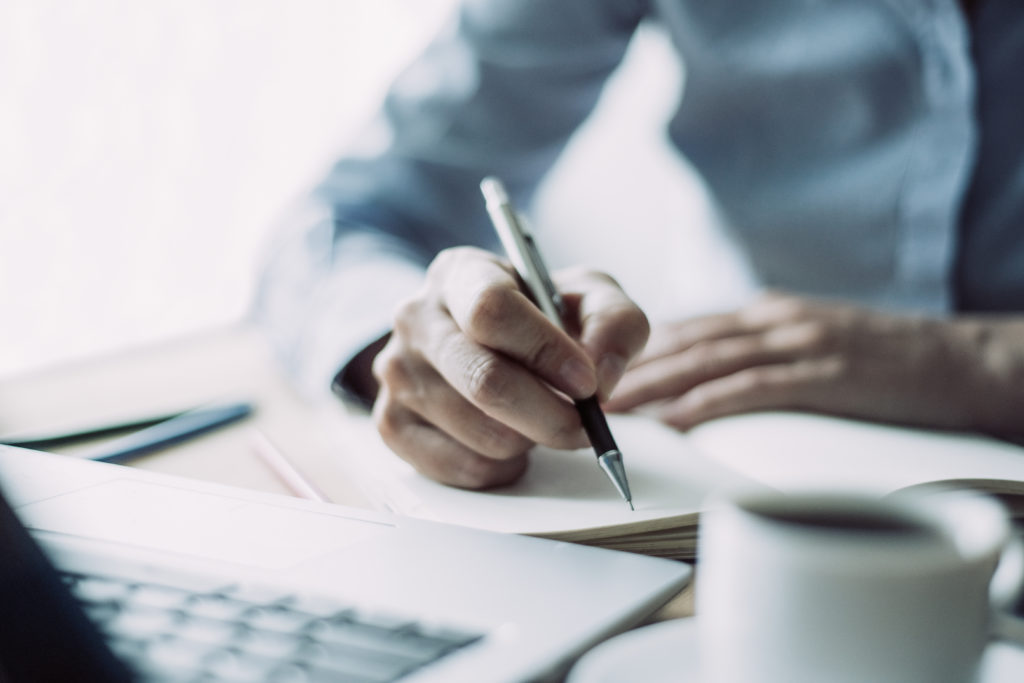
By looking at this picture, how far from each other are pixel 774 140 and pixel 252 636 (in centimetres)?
73

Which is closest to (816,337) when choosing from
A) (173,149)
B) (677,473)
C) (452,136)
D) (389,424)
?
(677,473)

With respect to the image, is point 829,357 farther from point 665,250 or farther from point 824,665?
point 665,250

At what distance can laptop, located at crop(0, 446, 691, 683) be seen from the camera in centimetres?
28

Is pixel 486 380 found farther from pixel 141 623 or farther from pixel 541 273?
pixel 141 623

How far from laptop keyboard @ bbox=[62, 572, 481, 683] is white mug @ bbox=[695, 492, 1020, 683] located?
0.10m

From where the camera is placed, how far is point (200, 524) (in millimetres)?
395

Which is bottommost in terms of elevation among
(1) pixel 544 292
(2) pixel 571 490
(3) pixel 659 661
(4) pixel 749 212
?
(3) pixel 659 661

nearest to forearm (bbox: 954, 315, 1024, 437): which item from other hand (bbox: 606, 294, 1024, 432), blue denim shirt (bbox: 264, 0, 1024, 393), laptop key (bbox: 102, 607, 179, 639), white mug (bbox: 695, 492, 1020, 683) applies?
other hand (bbox: 606, 294, 1024, 432)

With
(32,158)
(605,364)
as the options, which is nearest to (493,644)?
(605,364)

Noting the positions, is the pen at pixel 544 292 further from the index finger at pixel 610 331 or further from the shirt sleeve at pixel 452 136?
the shirt sleeve at pixel 452 136

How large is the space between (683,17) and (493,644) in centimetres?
71

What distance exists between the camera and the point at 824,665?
0.22 m

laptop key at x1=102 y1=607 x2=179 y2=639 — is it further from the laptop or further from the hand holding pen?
the hand holding pen

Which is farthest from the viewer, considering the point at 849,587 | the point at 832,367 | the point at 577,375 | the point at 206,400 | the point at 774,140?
the point at 774,140
